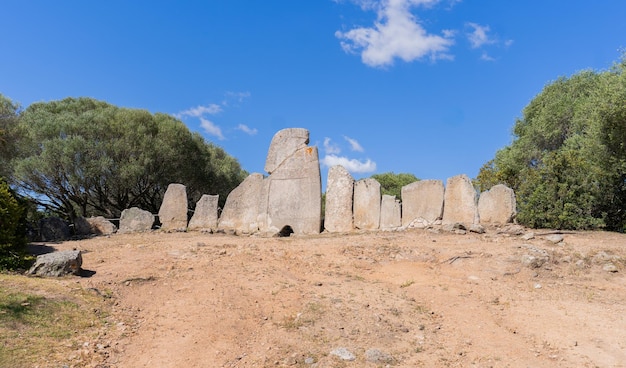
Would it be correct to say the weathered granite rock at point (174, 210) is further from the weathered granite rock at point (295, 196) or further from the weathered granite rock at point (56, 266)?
the weathered granite rock at point (56, 266)

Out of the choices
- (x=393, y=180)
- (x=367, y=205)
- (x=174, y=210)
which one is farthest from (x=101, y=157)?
(x=393, y=180)

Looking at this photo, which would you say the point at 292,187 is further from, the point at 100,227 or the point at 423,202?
the point at 100,227

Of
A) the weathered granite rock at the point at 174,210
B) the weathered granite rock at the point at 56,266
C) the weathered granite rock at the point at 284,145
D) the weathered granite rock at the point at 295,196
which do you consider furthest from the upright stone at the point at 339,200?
the weathered granite rock at the point at 56,266

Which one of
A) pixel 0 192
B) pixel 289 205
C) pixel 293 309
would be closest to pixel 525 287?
pixel 293 309

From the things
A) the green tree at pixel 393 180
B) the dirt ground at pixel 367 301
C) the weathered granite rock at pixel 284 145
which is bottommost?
the dirt ground at pixel 367 301

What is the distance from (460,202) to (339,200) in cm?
343

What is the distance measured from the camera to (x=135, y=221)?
50.9 feet

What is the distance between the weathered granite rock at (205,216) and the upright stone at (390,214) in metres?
5.19

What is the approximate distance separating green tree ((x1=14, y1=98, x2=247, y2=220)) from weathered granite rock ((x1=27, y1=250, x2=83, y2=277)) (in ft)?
39.5

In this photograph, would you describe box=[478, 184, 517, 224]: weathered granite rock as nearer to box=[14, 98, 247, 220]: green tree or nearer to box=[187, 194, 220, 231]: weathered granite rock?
box=[187, 194, 220, 231]: weathered granite rock

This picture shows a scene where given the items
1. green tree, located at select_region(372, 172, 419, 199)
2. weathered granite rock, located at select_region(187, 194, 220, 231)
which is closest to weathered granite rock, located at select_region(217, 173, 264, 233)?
weathered granite rock, located at select_region(187, 194, 220, 231)

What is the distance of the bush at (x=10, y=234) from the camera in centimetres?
944

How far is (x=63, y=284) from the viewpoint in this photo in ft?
26.7

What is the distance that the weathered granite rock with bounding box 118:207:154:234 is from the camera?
50.4 feet
